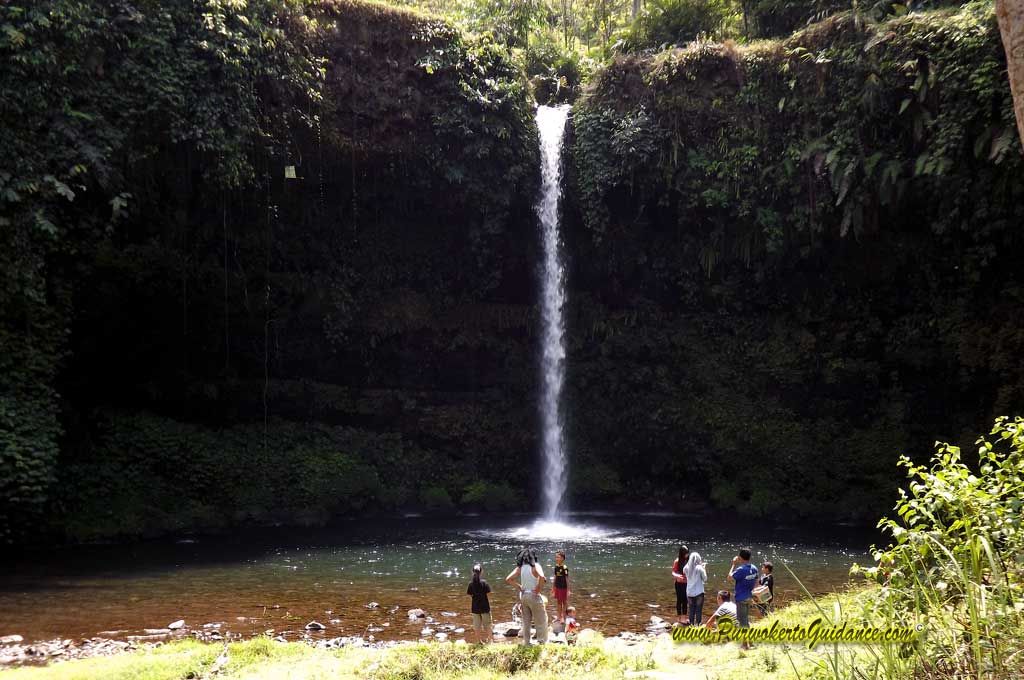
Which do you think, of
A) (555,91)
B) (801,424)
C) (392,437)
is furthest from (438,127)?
(801,424)

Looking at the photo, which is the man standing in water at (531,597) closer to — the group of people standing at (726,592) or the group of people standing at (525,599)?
the group of people standing at (525,599)

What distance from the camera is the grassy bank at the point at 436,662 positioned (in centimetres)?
626

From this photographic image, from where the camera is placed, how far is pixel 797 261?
58.6ft

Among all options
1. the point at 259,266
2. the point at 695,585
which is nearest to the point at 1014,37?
the point at 695,585

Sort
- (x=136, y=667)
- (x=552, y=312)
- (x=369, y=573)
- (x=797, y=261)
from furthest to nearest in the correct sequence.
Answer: (x=552, y=312) → (x=797, y=261) → (x=369, y=573) → (x=136, y=667)

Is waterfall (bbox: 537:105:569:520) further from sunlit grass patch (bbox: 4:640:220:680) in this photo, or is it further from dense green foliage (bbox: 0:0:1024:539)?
sunlit grass patch (bbox: 4:640:220:680)

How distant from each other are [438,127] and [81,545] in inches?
410

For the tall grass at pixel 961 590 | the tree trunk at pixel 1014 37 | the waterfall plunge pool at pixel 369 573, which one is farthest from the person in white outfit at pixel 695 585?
the tree trunk at pixel 1014 37

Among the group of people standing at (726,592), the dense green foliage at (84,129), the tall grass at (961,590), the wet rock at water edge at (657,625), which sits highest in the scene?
the dense green foliage at (84,129)

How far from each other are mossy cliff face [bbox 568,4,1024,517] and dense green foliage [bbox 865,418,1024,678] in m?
11.6

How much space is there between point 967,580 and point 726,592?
5.25 metres

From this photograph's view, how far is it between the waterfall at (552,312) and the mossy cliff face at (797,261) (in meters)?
0.47

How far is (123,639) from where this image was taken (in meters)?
8.34

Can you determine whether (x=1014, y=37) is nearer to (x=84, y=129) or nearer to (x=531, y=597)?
(x=531, y=597)
